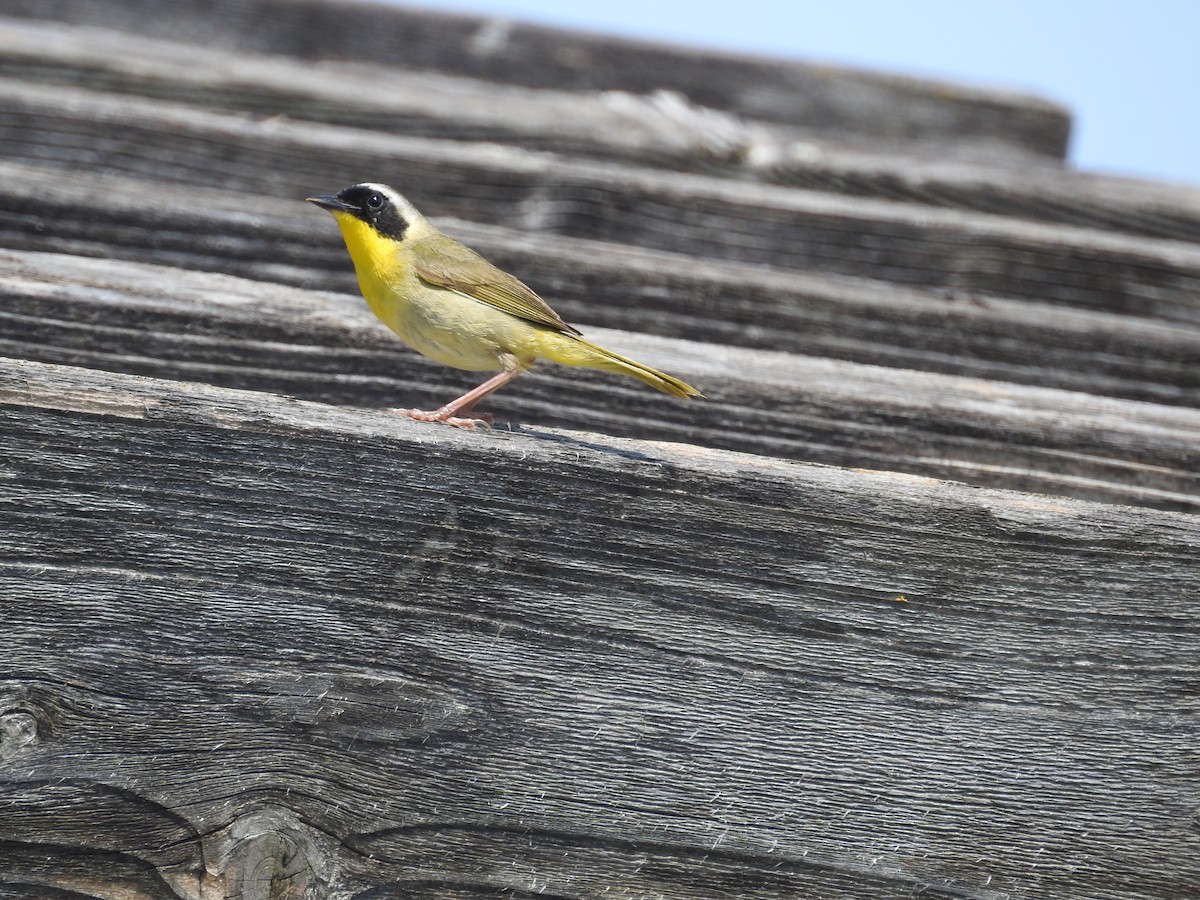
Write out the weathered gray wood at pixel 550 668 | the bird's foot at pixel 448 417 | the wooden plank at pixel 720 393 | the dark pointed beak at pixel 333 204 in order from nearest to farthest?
1. the weathered gray wood at pixel 550 668
2. the bird's foot at pixel 448 417
3. the wooden plank at pixel 720 393
4. the dark pointed beak at pixel 333 204

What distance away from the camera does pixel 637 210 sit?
3.09m

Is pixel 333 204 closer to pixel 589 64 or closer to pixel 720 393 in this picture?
pixel 720 393

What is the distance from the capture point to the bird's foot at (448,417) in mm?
2049

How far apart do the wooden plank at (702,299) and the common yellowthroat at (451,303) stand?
0.12 meters

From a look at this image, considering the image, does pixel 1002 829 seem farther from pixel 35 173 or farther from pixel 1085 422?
pixel 35 173

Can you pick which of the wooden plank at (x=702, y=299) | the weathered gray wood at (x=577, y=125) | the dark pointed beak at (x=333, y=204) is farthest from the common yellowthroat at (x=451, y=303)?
the weathered gray wood at (x=577, y=125)

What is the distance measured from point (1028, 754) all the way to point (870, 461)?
665mm

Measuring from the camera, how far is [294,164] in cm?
308

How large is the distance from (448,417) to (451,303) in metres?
1.06

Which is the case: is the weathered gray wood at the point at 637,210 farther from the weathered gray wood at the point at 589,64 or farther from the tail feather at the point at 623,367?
the weathered gray wood at the point at 589,64

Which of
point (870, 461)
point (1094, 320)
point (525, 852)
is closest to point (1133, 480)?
point (870, 461)

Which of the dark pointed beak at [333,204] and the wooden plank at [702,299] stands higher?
the dark pointed beak at [333,204]

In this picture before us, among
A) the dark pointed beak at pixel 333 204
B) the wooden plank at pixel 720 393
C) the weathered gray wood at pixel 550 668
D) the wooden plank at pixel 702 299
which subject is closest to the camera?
the weathered gray wood at pixel 550 668

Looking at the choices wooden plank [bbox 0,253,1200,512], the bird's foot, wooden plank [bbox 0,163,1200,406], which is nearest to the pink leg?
the bird's foot
